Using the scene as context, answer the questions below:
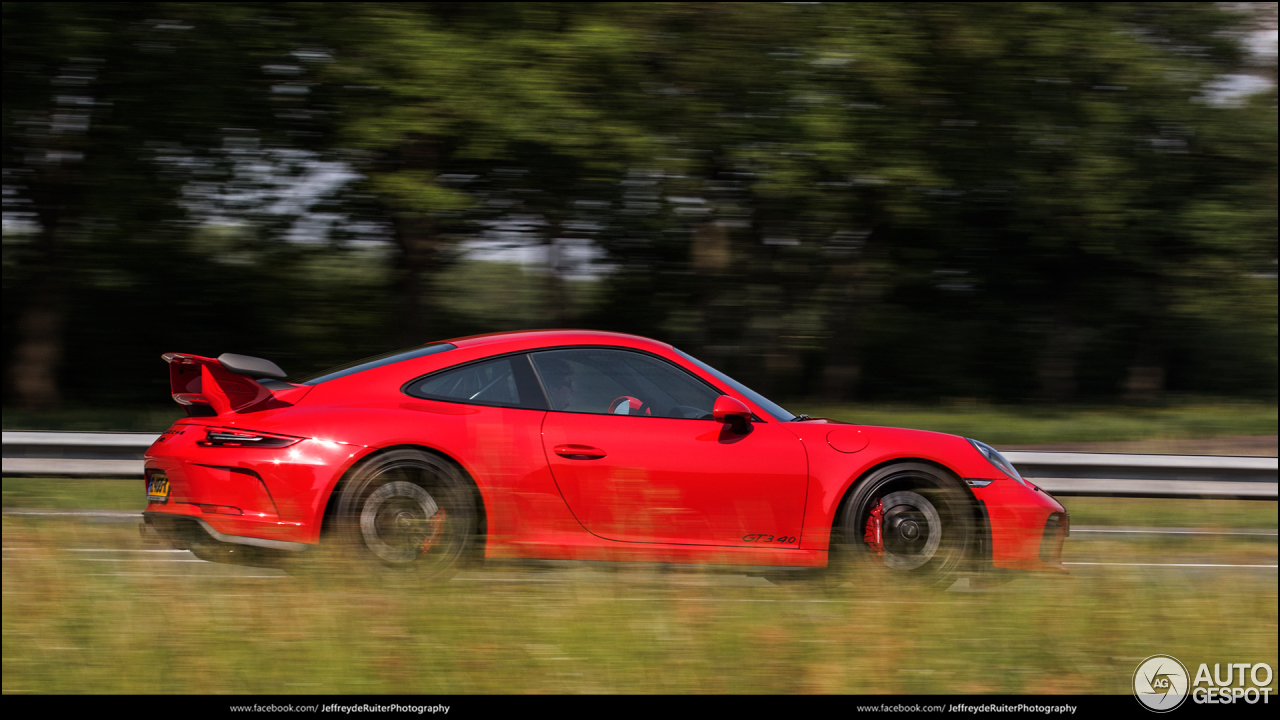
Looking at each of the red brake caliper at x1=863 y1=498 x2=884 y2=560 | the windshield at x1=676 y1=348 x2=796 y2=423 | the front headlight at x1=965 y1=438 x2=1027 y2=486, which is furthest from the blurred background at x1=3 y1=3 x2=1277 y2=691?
the windshield at x1=676 y1=348 x2=796 y2=423

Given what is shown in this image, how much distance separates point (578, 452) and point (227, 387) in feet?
4.79

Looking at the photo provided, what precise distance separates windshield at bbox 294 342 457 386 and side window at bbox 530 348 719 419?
1.56ft

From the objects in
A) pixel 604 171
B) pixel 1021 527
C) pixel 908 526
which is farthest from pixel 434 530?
pixel 604 171

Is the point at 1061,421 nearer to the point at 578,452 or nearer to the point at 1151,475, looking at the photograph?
the point at 1151,475

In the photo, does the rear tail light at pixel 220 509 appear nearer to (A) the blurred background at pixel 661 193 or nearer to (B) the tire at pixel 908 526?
(A) the blurred background at pixel 661 193

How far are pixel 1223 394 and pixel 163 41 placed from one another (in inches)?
561

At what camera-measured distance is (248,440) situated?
407 centimetres

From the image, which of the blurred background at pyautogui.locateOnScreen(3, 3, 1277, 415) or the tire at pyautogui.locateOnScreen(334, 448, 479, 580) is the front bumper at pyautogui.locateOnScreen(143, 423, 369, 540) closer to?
the tire at pyautogui.locateOnScreen(334, 448, 479, 580)

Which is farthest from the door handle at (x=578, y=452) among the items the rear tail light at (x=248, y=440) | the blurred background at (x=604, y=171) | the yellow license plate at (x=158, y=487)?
the blurred background at (x=604, y=171)

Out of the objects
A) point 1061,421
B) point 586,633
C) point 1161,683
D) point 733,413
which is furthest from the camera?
point 1061,421

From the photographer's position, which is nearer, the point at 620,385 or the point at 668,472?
the point at 668,472

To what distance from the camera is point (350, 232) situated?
1017cm

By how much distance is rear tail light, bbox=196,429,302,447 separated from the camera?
4062 millimetres
